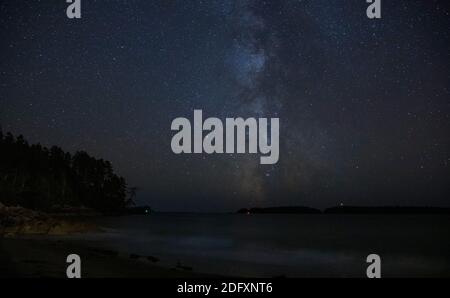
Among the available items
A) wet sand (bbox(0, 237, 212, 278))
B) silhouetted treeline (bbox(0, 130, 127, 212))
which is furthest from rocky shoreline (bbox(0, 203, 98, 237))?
silhouetted treeline (bbox(0, 130, 127, 212))

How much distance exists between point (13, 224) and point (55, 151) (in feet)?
87.1

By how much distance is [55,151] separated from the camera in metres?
46.5

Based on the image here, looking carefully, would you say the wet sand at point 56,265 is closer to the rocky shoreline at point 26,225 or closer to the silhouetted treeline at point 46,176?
the rocky shoreline at point 26,225

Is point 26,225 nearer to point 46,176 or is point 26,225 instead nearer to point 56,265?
point 56,265

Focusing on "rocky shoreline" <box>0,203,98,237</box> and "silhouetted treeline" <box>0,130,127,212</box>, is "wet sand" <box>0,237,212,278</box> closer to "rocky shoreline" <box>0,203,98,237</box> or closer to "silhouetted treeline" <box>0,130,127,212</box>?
"rocky shoreline" <box>0,203,98,237</box>

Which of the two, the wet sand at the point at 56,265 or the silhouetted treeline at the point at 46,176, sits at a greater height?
the silhouetted treeline at the point at 46,176

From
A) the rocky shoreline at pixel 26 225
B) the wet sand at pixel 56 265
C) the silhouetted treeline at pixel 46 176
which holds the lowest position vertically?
the wet sand at pixel 56 265

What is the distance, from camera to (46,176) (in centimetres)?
4056

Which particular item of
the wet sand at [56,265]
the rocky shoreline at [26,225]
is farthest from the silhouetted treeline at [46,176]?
the wet sand at [56,265]

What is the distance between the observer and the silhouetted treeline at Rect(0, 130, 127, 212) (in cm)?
3762

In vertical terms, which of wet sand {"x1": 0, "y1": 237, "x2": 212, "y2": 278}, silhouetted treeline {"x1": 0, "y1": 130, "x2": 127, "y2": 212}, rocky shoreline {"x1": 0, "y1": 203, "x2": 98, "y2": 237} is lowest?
wet sand {"x1": 0, "y1": 237, "x2": 212, "y2": 278}

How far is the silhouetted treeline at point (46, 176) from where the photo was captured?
37.6 meters
